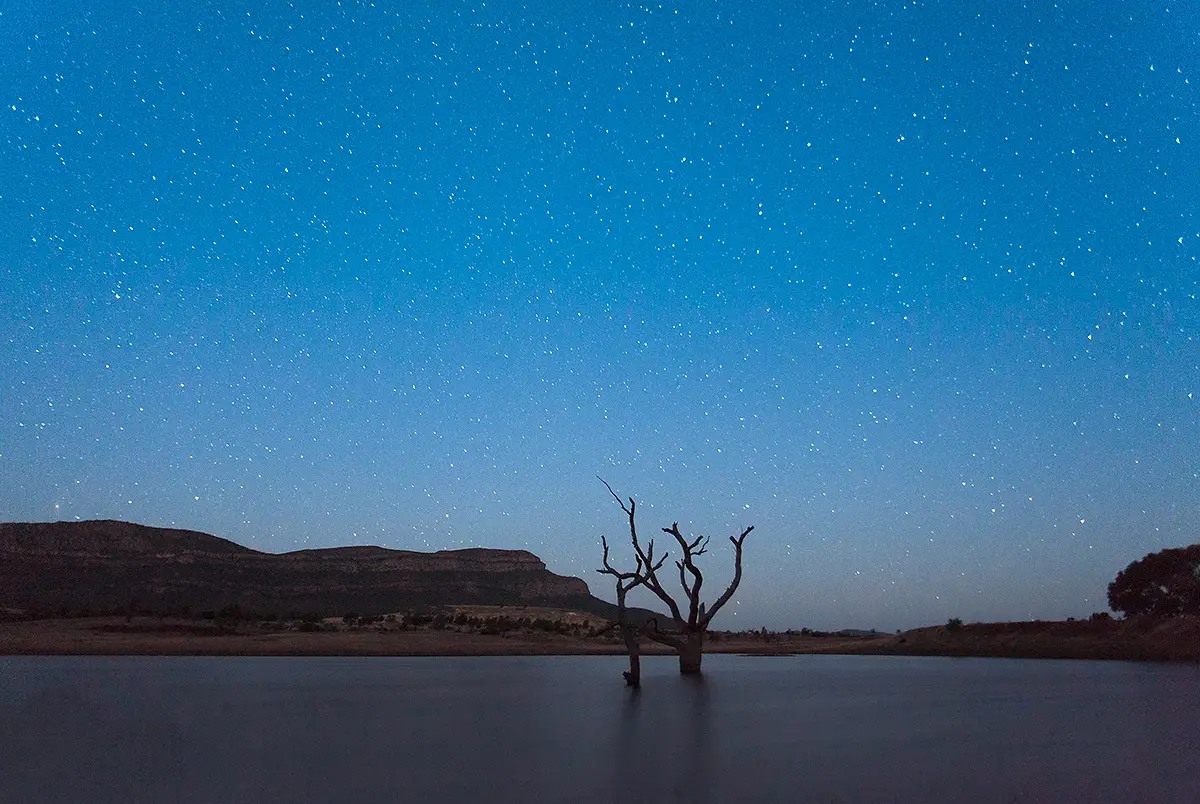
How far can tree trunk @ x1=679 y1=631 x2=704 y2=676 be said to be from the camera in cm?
3609

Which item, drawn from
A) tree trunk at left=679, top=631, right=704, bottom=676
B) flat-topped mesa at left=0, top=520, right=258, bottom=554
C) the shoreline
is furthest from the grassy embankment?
flat-topped mesa at left=0, top=520, right=258, bottom=554

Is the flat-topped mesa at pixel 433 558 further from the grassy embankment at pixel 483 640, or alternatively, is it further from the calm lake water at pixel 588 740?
the calm lake water at pixel 588 740

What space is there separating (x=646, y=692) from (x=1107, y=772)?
1622 cm

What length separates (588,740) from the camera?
17.9m

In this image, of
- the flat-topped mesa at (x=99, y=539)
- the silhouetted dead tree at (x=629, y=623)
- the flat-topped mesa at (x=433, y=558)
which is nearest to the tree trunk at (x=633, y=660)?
the silhouetted dead tree at (x=629, y=623)

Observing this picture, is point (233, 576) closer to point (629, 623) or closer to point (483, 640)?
point (483, 640)

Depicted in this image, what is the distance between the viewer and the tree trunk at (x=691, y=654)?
3609cm

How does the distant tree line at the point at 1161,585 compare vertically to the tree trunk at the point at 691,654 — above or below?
above

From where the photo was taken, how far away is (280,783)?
516 inches

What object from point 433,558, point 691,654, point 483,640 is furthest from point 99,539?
point 691,654

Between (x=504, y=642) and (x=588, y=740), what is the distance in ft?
152

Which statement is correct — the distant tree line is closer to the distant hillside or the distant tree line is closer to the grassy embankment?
the grassy embankment

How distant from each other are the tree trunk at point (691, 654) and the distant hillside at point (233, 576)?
65005 mm

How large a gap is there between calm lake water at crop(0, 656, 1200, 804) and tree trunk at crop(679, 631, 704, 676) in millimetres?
2341
